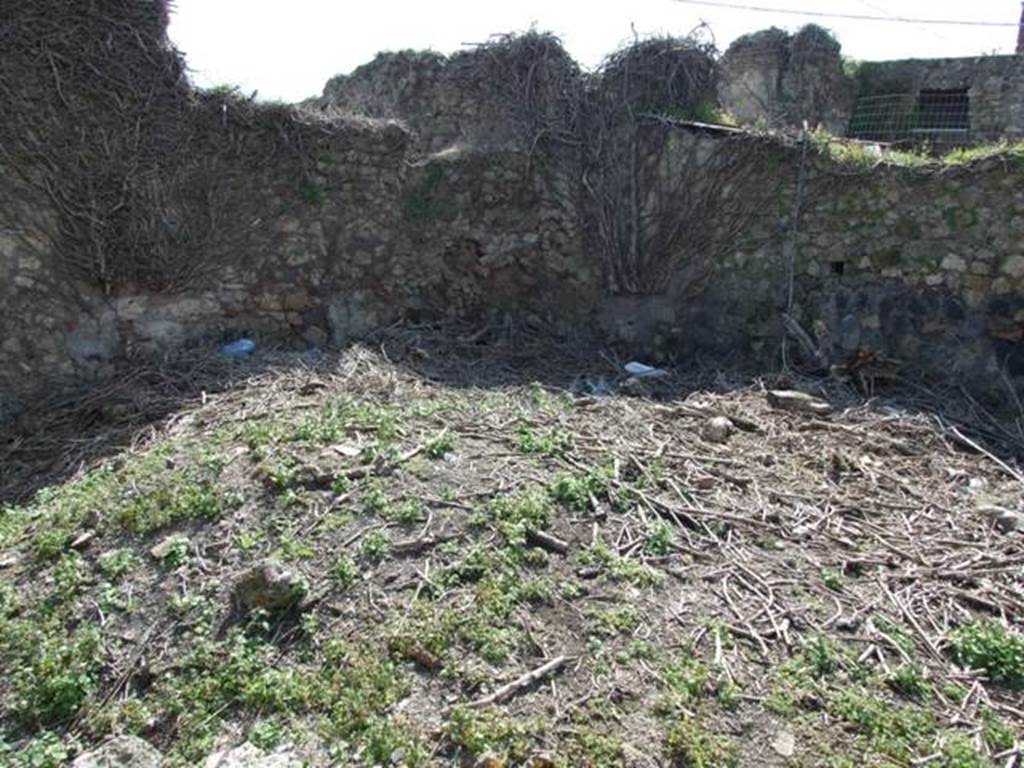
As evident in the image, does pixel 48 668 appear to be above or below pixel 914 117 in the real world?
below

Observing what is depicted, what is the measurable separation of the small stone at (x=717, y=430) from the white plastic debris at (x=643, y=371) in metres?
1.43

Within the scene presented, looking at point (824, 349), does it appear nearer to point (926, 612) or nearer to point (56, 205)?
point (926, 612)

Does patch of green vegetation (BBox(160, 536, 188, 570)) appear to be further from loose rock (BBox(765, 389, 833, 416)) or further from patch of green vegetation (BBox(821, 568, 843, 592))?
loose rock (BBox(765, 389, 833, 416))

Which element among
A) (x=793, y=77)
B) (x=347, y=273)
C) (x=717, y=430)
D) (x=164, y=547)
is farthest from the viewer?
(x=793, y=77)

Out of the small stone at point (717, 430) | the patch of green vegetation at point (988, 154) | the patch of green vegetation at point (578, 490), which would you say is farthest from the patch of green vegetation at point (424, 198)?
the patch of green vegetation at point (988, 154)

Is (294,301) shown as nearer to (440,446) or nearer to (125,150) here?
(125,150)

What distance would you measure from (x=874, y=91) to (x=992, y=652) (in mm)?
10175

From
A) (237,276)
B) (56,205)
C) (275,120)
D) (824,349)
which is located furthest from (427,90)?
(824,349)

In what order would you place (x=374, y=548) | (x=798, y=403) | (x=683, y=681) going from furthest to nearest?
(x=798, y=403) → (x=374, y=548) → (x=683, y=681)

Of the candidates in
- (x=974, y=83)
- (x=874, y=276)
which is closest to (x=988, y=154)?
(x=874, y=276)

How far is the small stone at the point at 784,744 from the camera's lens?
2.64 metres

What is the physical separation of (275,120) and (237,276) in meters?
1.32

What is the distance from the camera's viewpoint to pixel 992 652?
10.4ft

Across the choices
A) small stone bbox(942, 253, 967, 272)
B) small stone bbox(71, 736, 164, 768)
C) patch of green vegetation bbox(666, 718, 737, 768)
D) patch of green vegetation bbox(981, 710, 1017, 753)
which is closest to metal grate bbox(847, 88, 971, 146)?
small stone bbox(942, 253, 967, 272)
